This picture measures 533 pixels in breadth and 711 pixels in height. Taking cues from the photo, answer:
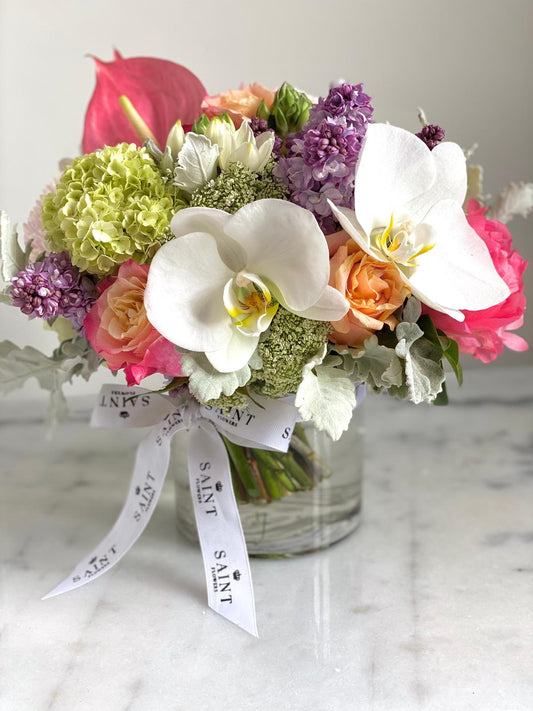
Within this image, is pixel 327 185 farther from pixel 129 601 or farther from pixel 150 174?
pixel 129 601

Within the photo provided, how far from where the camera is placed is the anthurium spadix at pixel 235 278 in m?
0.69

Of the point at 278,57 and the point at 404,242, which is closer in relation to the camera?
the point at 404,242

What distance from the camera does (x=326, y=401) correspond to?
726 mm

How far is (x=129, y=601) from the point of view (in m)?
0.88

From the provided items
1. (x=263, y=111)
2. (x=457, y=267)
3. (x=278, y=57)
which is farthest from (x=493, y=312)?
(x=278, y=57)

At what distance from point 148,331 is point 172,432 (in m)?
0.17

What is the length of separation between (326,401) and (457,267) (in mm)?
155

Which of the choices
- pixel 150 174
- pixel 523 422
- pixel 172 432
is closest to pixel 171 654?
pixel 172 432

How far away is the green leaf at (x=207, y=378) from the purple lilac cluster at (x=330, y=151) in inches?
5.8

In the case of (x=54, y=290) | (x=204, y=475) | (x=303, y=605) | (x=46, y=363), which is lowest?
(x=303, y=605)

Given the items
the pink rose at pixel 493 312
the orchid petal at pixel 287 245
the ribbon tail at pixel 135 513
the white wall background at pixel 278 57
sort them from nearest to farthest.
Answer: the orchid petal at pixel 287 245 → the pink rose at pixel 493 312 → the ribbon tail at pixel 135 513 → the white wall background at pixel 278 57

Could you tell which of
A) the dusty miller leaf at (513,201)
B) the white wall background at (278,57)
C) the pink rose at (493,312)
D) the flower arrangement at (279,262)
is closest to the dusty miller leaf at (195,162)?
the flower arrangement at (279,262)

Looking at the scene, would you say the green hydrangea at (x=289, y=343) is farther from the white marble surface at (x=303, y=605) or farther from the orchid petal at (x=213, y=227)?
the white marble surface at (x=303, y=605)

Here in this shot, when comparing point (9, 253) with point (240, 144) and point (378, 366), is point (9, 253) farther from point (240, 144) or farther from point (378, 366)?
point (378, 366)
